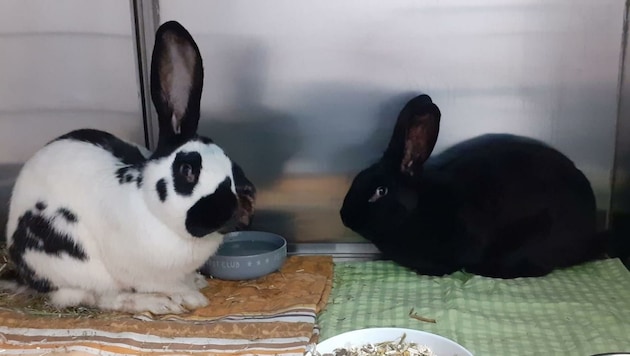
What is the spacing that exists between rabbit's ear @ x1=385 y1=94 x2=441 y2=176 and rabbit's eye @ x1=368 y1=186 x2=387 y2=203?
5 centimetres

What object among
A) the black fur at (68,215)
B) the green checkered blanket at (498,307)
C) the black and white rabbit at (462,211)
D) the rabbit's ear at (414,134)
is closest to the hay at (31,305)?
the black fur at (68,215)

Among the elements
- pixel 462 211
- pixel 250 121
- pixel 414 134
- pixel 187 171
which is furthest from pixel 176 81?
pixel 462 211

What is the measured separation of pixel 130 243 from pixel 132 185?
100mm

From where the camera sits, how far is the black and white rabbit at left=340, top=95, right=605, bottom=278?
56.5 inches

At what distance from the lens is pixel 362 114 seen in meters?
1.57

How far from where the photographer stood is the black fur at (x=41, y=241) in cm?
124

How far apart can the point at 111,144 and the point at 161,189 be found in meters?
0.18

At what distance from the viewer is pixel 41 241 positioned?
1245mm

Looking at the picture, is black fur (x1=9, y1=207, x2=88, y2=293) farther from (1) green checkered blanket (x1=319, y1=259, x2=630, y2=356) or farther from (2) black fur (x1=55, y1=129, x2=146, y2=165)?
(1) green checkered blanket (x1=319, y1=259, x2=630, y2=356)

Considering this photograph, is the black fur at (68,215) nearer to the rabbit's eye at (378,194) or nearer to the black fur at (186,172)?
the black fur at (186,172)

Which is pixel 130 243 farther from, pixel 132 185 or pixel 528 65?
pixel 528 65

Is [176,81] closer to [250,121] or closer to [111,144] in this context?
[111,144]

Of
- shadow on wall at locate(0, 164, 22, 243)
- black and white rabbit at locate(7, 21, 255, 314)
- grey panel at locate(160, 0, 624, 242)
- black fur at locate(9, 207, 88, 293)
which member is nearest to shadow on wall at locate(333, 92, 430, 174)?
grey panel at locate(160, 0, 624, 242)

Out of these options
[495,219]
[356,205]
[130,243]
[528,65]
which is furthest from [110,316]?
[528,65]
